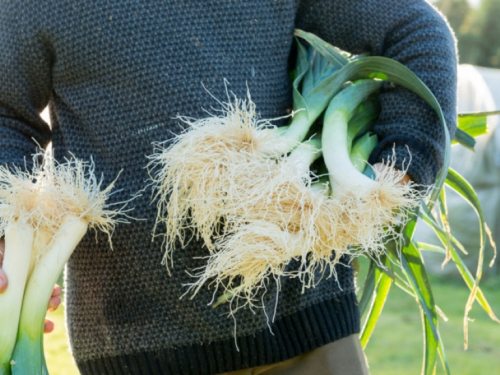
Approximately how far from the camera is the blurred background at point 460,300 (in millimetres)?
2801

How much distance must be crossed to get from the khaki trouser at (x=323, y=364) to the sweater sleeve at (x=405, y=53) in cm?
33

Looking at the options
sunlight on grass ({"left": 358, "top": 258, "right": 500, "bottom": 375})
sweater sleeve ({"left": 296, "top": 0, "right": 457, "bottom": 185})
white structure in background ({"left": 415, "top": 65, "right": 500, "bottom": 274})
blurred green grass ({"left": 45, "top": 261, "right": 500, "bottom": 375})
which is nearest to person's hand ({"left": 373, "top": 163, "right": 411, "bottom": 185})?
sweater sleeve ({"left": 296, "top": 0, "right": 457, "bottom": 185})

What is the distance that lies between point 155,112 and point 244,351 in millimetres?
416

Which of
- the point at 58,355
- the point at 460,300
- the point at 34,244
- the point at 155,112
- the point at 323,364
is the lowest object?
the point at 460,300

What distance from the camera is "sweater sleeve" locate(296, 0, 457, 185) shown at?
1.06 m

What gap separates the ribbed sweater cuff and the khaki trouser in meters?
0.02

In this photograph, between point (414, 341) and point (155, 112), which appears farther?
point (414, 341)

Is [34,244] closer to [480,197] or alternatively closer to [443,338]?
[443,338]

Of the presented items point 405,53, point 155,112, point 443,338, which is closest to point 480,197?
point 443,338

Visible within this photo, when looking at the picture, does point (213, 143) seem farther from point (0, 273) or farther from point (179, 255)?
point (0, 273)

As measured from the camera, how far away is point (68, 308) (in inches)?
45.5

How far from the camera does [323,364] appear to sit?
1127mm

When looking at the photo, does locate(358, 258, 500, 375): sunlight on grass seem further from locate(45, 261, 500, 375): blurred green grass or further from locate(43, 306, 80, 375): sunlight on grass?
locate(43, 306, 80, 375): sunlight on grass

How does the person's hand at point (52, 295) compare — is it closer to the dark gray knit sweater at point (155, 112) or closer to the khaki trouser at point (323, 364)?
the dark gray knit sweater at point (155, 112)
